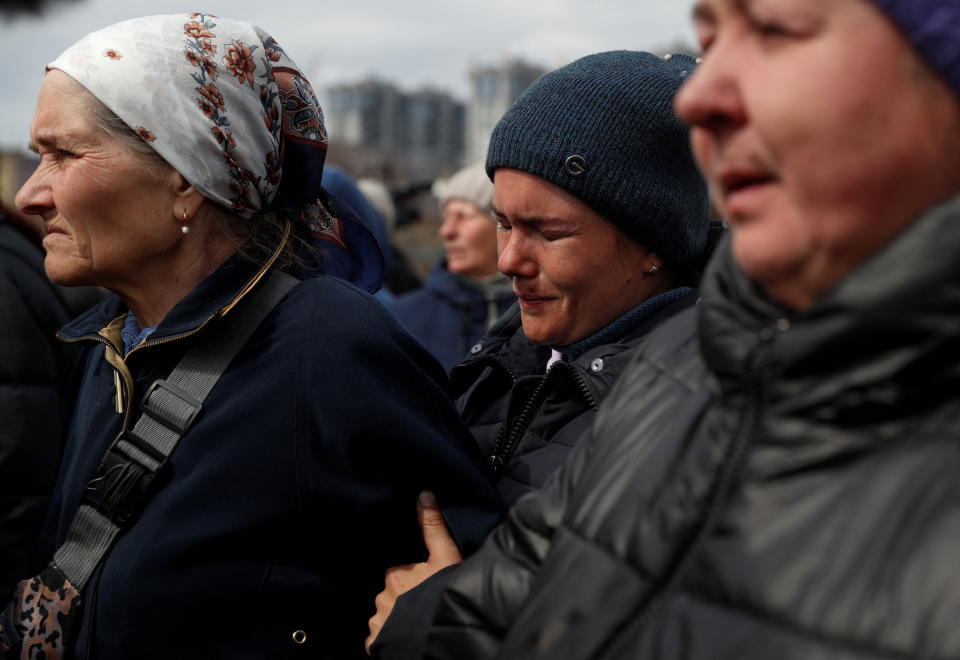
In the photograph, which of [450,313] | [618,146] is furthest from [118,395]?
[450,313]

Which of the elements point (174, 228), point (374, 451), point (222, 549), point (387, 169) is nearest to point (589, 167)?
point (374, 451)

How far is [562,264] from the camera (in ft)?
6.96

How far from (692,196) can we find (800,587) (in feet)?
4.83

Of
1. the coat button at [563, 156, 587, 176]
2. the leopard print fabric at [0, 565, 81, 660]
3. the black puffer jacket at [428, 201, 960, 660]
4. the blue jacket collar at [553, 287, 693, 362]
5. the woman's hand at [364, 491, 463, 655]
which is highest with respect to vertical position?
the black puffer jacket at [428, 201, 960, 660]

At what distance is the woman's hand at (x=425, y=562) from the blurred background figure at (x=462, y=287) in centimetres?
291

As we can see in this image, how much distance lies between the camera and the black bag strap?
1.82m

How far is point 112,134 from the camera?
1.98 metres

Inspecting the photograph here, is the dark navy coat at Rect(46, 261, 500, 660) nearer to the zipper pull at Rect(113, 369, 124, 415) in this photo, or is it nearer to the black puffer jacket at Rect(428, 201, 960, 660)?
the zipper pull at Rect(113, 369, 124, 415)

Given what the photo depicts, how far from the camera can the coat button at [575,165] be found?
211 centimetres

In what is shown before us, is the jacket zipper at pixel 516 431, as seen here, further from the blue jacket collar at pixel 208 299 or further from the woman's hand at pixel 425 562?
the blue jacket collar at pixel 208 299

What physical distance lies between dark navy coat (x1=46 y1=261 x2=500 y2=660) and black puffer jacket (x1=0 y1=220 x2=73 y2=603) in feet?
2.86

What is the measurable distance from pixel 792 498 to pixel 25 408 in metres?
2.46

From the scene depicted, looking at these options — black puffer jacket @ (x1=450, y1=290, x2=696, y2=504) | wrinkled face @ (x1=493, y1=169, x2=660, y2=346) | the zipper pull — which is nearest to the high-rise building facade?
black puffer jacket @ (x1=450, y1=290, x2=696, y2=504)

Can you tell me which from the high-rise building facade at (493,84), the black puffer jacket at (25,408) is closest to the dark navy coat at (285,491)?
the black puffer jacket at (25,408)
